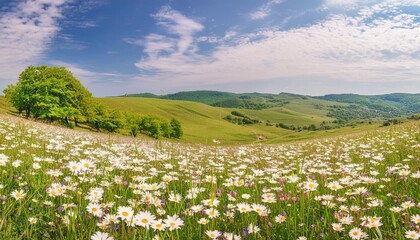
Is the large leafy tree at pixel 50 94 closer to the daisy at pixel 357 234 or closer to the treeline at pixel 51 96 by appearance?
the treeline at pixel 51 96

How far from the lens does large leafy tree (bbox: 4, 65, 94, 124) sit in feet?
211

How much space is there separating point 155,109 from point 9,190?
632ft

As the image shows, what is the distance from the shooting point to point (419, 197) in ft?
15.3

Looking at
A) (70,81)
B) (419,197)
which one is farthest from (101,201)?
(70,81)

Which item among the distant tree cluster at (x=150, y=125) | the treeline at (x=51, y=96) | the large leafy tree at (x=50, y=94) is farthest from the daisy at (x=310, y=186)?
the distant tree cluster at (x=150, y=125)

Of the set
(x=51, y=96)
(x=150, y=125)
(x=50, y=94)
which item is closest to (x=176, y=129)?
(x=150, y=125)

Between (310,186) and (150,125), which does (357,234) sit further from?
(150,125)

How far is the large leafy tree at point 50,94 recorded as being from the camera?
6421 cm

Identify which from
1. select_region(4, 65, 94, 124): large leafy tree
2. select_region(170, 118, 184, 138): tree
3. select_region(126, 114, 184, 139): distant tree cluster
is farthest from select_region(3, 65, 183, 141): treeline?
select_region(170, 118, 184, 138): tree

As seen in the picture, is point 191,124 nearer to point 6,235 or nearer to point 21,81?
point 21,81

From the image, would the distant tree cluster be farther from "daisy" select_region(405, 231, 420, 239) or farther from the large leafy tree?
"daisy" select_region(405, 231, 420, 239)

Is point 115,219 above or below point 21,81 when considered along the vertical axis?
below

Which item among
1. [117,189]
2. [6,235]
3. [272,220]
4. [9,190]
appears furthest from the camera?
[117,189]

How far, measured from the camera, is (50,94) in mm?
66562
